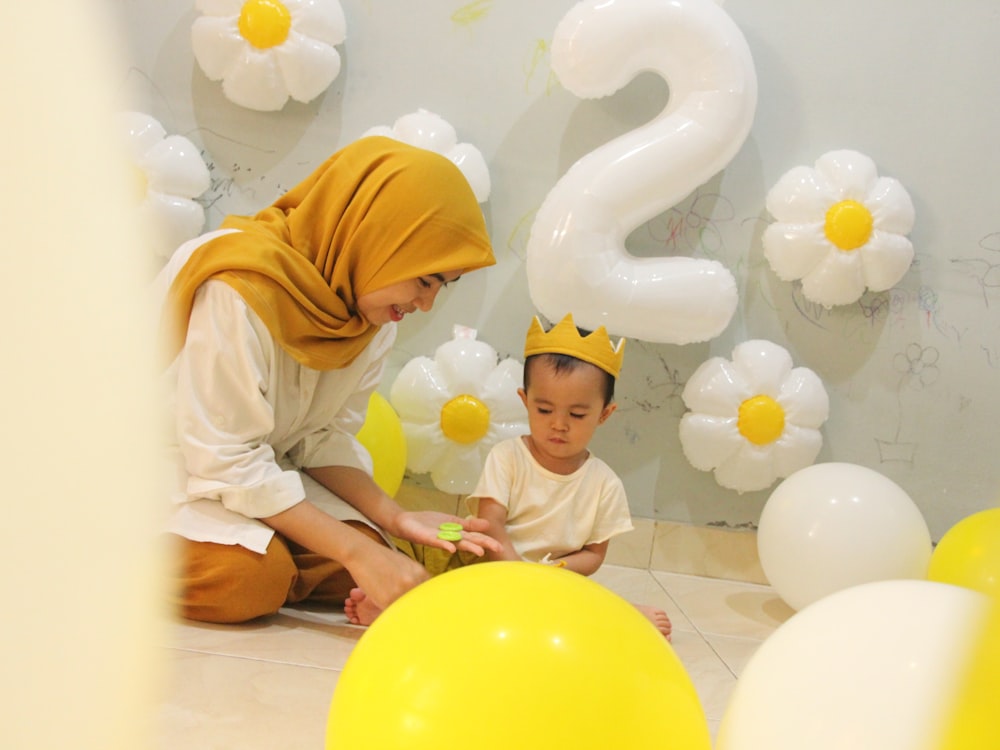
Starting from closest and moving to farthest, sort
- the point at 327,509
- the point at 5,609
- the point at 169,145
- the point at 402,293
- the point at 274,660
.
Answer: the point at 5,609 < the point at 274,660 < the point at 402,293 < the point at 327,509 < the point at 169,145

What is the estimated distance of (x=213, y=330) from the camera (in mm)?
1350

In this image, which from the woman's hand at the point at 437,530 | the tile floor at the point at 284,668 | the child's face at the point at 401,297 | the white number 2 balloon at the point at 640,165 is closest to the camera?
the tile floor at the point at 284,668

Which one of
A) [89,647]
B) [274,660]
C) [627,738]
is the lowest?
[274,660]

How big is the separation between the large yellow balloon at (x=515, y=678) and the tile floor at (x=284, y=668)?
203 millimetres

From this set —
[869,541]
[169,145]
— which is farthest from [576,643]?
[169,145]

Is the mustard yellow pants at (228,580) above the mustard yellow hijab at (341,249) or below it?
below

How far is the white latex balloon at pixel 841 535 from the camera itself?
165 centimetres

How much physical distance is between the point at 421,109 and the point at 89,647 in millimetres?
1909

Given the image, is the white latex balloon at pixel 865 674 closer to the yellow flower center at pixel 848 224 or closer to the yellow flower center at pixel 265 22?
the yellow flower center at pixel 848 224

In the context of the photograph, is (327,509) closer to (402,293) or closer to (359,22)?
(402,293)

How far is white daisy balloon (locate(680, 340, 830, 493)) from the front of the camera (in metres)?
1.96

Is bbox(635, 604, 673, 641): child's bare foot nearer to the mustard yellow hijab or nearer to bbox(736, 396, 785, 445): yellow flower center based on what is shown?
bbox(736, 396, 785, 445): yellow flower center

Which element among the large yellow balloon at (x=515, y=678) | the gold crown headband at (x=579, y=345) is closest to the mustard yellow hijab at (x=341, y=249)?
the gold crown headband at (x=579, y=345)

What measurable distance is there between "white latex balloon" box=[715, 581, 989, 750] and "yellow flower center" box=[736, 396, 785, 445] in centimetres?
122
